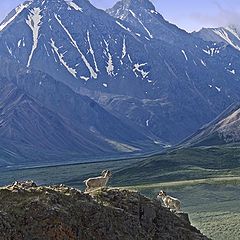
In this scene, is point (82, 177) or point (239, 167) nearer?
point (239, 167)

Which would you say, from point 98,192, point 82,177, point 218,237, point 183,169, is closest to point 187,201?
point 218,237

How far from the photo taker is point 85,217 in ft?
86.6

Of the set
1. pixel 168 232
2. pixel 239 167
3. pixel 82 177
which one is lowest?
pixel 82 177

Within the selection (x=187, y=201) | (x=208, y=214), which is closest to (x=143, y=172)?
(x=187, y=201)

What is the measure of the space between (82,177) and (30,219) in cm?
17553

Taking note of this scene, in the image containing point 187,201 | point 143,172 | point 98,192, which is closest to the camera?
point 98,192

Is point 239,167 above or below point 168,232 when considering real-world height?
below

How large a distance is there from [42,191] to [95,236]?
296cm

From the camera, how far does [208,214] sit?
69.0 m

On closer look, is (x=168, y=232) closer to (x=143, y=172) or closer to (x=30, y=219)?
(x=30, y=219)

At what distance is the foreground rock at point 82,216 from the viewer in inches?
981

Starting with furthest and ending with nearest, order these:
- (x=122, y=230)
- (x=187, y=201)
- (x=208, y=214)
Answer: (x=187, y=201) < (x=208, y=214) < (x=122, y=230)

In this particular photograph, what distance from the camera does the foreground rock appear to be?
24906 mm

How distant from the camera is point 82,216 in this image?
2634cm
